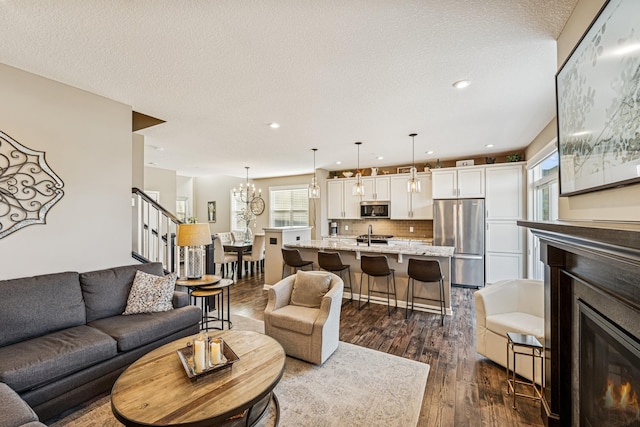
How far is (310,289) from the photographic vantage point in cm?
304

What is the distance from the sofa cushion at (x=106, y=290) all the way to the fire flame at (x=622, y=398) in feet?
11.9

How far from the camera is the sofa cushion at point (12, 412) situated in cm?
132

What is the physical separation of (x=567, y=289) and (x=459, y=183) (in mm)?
4310

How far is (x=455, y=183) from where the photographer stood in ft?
18.7

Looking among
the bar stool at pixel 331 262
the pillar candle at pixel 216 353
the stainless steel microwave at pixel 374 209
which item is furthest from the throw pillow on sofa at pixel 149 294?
the stainless steel microwave at pixel 374 209

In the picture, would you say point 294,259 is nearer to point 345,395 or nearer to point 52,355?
point 345,395

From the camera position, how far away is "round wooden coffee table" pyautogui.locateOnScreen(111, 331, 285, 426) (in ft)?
4.44

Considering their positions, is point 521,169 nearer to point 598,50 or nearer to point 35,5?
point 598,50

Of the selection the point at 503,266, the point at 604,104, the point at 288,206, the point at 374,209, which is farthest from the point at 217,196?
the point at 604,104

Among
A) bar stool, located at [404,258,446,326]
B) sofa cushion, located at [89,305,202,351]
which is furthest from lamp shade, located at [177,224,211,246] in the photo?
bar stool, located at [404,258,446,326]

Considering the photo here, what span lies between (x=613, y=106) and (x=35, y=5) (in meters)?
3.18

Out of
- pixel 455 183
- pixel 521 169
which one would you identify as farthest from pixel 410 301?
pixel 521 169

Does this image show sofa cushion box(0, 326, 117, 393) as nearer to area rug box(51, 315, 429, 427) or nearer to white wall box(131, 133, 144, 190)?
area rug box(51, 315, 429, 427)

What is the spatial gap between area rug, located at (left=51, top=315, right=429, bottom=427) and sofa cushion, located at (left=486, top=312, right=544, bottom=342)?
755mm
